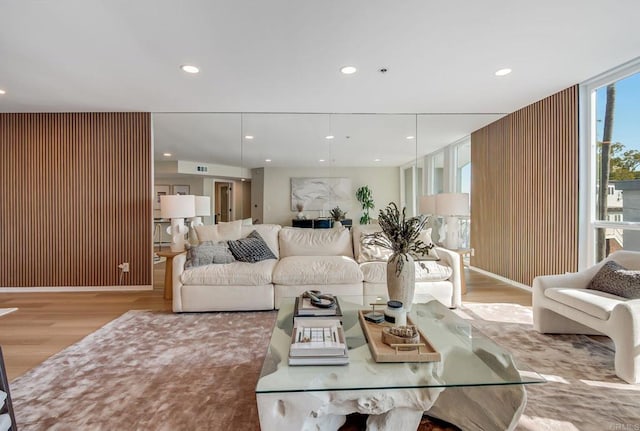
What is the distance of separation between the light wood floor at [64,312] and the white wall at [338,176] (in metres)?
1.76

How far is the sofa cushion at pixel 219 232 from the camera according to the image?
3812 mm

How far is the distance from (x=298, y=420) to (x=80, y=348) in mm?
2170

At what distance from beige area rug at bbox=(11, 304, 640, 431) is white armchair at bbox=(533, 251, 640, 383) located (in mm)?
104

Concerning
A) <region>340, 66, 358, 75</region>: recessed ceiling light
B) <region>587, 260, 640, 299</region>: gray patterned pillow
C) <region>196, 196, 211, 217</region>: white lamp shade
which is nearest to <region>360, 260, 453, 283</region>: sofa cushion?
<region>587, 260, 640, 299</region>: gray patterned pillow

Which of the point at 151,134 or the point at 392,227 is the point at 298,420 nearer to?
the point at 392,227

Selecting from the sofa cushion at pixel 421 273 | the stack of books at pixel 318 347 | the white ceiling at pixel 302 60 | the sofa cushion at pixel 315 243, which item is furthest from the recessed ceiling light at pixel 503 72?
the stack of books at pixel 318 347

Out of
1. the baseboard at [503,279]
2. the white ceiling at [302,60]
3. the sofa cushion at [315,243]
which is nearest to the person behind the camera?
the white ceiling at [302,60]

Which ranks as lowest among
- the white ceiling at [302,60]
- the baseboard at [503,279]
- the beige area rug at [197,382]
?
the beige area rug at [197,382]

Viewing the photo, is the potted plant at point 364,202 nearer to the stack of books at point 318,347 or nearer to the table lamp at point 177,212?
the table lamp at point 177,212

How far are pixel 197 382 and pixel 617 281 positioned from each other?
320 cm

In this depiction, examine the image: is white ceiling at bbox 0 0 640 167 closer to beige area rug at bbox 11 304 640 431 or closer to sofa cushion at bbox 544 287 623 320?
sofa cushion at bbox 544 287 623 320

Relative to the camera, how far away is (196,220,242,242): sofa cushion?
381 cm

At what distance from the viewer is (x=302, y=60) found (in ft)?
9.28

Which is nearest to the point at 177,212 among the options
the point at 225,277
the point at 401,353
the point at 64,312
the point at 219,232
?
the point at 219,232
